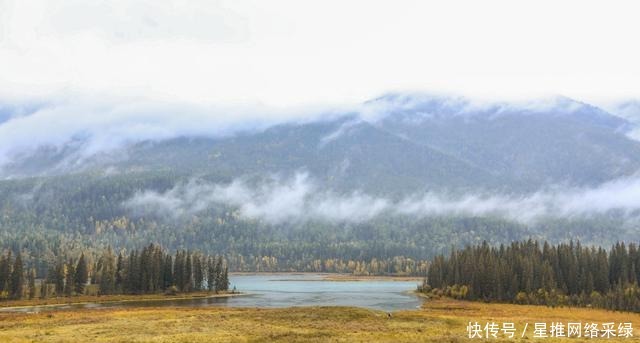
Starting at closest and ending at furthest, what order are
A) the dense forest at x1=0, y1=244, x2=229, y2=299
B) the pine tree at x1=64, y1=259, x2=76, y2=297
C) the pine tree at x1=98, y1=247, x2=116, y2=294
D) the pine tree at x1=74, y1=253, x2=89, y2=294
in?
the pine tree at x1=64, y1=259, x2=76, y2=297, the dense forest at x1=0, y1=244, x2=229, y2=299, the pine tree at x1=74, y1=253, x2=89, y2=294, the pine tree at x1=98, y1=247, x2=116, y2=294

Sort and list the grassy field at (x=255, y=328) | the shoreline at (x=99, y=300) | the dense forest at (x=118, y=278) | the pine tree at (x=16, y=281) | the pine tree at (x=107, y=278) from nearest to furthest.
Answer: the grassy field at (x=255, y=328)
the shoreline at (x=99, y=300)
the pine tree at (x=16, y=281)
the dense forest at (x=118, y=278)
the pine tree at (x=107, y=278)

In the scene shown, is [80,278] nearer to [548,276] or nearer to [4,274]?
[4,274]

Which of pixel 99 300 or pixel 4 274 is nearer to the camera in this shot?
pixel 4 274

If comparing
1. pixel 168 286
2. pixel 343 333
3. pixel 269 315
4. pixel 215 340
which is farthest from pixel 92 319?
pixel 168 286

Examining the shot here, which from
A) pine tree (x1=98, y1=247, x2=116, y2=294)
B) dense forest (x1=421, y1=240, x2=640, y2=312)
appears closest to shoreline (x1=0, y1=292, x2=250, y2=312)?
pine tree (x1=98, y1=247, x2=116, y2=294)

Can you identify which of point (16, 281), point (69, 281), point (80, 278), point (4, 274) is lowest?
point (69, 281)

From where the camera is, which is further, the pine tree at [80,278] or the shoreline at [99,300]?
the pine tree at [80,278]

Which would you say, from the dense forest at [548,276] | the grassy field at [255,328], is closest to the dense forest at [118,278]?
the grassy field at [255,328]

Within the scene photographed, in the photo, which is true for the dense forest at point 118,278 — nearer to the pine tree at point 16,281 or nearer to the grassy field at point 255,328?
the pine tree at point 16,281

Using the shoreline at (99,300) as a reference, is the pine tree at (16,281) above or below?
above

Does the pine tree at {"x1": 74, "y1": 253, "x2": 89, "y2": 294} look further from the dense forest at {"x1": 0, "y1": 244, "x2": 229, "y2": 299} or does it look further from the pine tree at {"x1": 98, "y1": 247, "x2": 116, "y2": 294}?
the pine tree at {"x1": 98, "y1": 247, "x2": 116, "y2": 294}

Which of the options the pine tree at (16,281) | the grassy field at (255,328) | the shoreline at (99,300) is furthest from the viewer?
the pine tree at (16,281)

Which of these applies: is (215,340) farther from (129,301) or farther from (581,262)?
(581,262)

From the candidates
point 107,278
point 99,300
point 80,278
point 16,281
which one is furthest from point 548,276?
point 16,281
